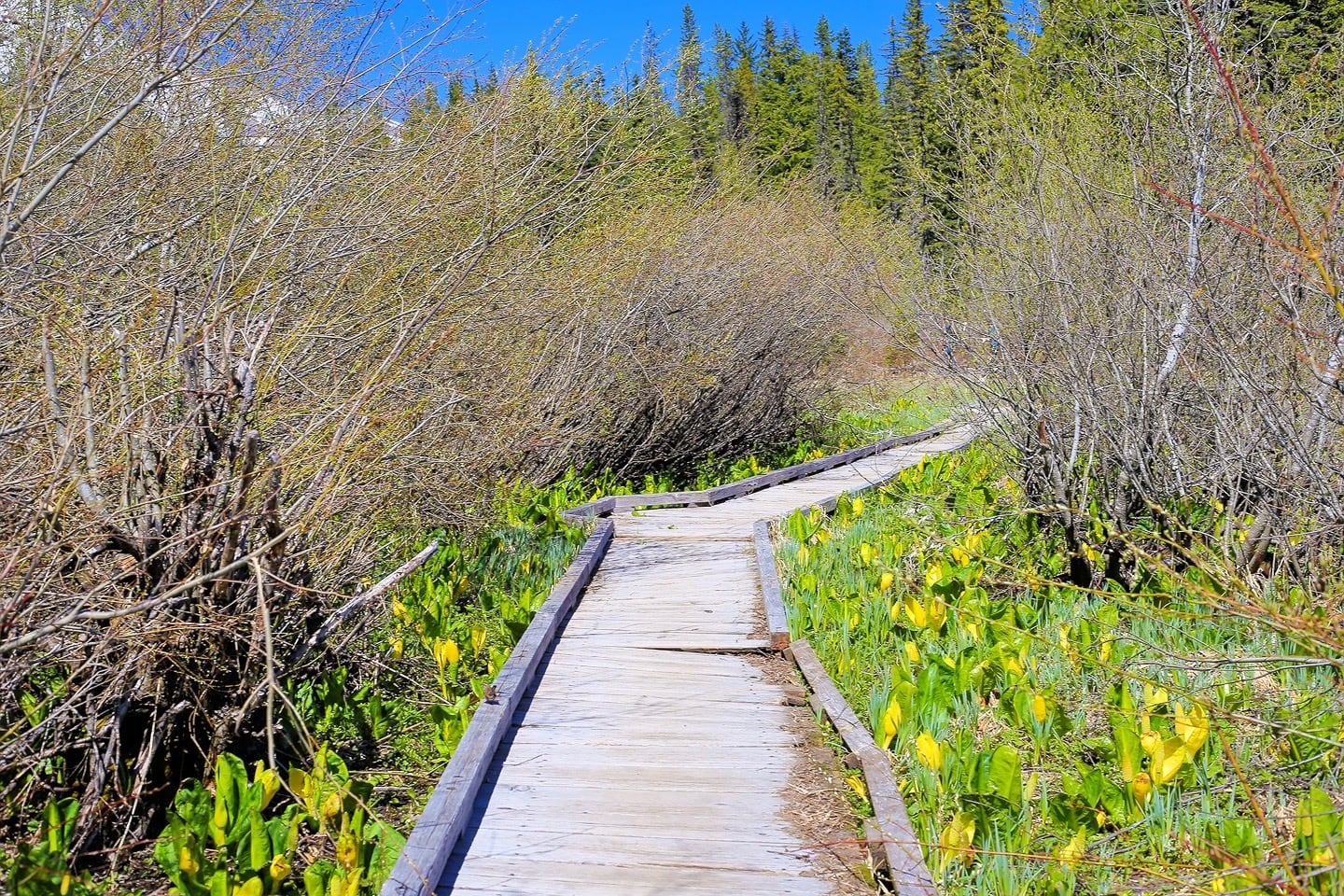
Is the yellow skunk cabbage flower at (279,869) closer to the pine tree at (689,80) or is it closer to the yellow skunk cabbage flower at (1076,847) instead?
the yellow skunk cabbage flower at (1076,847)

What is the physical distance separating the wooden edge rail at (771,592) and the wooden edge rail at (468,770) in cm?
114

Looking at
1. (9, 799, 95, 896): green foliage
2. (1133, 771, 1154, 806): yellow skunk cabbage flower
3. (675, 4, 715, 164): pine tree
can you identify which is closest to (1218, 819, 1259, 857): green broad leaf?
(1133, 771, 1154, 806): yellow skunk cabbage flower

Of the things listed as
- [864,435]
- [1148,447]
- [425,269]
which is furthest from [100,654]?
[864,435]

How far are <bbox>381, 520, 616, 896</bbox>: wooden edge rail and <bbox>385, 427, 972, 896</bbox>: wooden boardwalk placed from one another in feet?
0.21

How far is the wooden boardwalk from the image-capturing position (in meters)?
3.85

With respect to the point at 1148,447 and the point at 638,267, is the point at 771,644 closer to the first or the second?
the point at 1148,447

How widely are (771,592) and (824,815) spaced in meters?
2.93

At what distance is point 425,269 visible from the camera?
7.59 metres

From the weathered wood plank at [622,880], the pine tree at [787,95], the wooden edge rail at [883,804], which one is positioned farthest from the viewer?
the pine tree at [787,95]

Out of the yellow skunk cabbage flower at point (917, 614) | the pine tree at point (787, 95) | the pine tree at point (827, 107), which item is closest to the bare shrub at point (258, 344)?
the yellow skunk cabbage flower at point (917, 614)

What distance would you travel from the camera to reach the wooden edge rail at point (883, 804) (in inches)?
142

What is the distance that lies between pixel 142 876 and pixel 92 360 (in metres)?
1.80

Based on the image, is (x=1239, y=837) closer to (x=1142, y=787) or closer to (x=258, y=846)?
(x=1142, y=787)

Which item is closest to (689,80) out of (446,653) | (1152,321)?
(1152,321)
